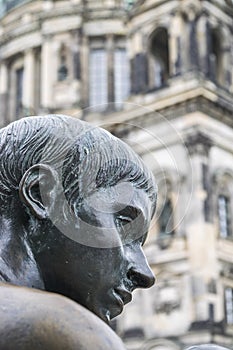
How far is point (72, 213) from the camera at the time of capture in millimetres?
1085

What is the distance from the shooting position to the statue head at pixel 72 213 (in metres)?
1.09

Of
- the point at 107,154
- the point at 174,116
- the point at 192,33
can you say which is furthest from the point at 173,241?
the point at 107,154

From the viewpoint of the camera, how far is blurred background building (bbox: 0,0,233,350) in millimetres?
19062

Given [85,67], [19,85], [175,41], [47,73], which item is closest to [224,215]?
[175,41]

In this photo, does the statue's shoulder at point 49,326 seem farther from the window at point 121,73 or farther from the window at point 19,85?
the window at point 19,85

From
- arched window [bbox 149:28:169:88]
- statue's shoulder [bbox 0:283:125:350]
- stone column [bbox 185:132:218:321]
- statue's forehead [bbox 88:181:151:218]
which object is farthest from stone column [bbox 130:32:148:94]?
statue's shoulder [bbox 0:283:125:350]

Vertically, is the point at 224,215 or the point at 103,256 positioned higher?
the point at 103,256

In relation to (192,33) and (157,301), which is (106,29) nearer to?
(192,33)

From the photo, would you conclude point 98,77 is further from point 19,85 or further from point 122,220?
point 122,220

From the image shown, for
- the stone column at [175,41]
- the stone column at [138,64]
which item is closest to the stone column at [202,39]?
the stone column at [175,41]

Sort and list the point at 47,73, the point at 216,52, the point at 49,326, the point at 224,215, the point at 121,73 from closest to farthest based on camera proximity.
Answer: the point at 49,326
the point at 224,215
the point at 216,52
the point at 47,73
the point at 121,73

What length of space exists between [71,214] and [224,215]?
19670 millimetres

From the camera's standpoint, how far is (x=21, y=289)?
93 cm

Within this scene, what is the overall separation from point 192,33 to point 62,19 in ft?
18.5
